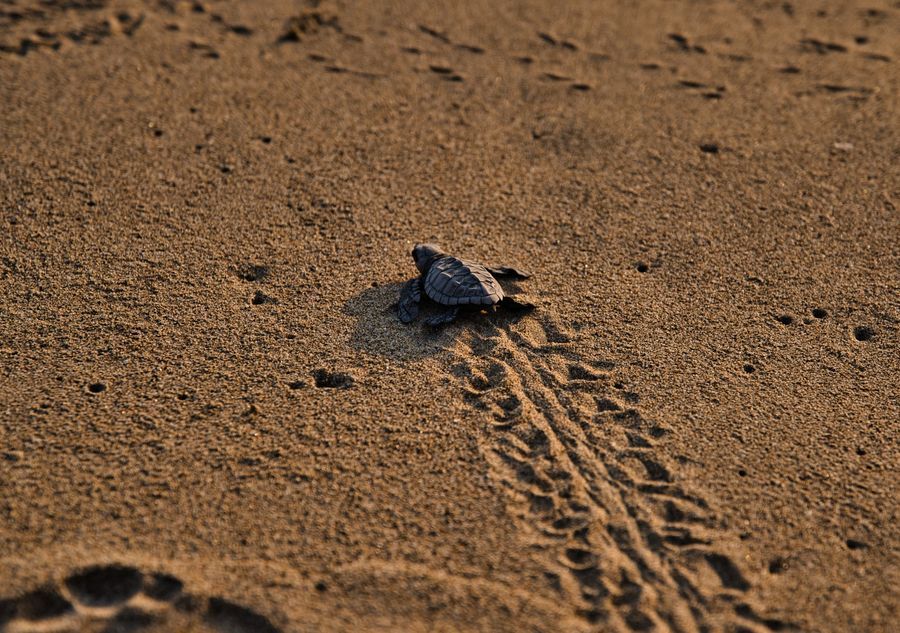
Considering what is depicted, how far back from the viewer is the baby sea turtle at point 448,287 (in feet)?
13.1

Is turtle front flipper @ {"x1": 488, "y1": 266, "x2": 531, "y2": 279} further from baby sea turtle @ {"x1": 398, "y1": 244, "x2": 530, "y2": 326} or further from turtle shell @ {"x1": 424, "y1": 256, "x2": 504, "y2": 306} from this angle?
turtle shell @ {"x1": 424, "y1": 256, "x2": 504, "y2": 306}

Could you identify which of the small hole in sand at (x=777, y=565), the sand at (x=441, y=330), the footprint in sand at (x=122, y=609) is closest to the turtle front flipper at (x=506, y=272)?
the sand at (x=441, y=330)

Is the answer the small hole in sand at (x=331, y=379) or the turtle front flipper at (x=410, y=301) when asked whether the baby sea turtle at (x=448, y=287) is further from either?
the small hole in sand at (x=331, y=379)

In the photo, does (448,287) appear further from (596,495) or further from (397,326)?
(596,495)

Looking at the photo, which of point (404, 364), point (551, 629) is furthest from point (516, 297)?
point (551, 629)

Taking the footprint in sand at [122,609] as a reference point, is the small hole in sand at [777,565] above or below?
above

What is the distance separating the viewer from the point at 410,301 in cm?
416

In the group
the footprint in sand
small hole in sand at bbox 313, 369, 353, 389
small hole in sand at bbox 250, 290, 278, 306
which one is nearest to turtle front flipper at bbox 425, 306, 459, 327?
small hole in sand at bbox 313, 369, 353, 389

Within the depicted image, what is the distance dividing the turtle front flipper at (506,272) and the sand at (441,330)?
0.39 feet

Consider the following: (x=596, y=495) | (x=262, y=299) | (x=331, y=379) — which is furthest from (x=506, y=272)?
(x=596, y=495)

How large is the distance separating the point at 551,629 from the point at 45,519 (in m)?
1.80

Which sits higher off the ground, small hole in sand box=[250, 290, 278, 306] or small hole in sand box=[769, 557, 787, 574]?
small hole in sand box=[250, 290, 278, 306]

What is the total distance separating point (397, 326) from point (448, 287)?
301 mm

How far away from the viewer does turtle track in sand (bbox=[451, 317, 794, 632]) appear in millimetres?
2965
